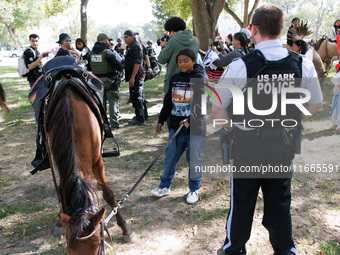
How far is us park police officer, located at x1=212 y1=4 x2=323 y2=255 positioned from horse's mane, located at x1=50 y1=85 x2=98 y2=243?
123 centimetres

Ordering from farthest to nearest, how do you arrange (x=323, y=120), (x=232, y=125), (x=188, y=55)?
(x=323, y=120)
(x=188, y=55)
(x=232, y=125)

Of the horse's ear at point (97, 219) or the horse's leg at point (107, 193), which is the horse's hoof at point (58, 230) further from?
the horse's ear at point (97, 219)

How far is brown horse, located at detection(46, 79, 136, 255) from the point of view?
1729 millimetres

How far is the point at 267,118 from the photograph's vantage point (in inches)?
86.4

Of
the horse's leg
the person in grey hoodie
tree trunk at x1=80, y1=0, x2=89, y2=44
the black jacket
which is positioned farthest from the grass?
tree trunk at x1=80, y1=0, x2=89, y2=44

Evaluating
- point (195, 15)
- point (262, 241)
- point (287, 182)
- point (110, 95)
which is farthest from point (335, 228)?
point (195, 15)

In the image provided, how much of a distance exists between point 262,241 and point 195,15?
7.19 metres

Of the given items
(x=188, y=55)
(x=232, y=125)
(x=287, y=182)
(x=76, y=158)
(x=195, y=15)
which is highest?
(x=195, y=15)

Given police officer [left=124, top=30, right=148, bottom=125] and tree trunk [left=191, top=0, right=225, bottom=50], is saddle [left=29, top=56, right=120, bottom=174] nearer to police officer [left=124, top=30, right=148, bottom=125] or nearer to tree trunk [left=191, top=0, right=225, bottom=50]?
police officer [left=124, top=30, right=148, bottom=125]

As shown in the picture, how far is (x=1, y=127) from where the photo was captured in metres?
7.51

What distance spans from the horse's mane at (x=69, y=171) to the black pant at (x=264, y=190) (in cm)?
119

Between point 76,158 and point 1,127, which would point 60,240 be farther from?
point 1,127

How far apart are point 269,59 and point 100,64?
16.6 ft

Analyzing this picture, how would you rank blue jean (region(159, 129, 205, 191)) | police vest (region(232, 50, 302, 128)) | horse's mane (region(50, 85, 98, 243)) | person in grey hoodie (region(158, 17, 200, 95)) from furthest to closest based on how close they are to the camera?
person in grey hoodie (region(158, 17, 200, 95)) < blue jean (region(159, 129, 205, 191)) < police vest (region(232, 50, 302, 128)) < horse's mane (region(50, 85, 98, 243))
